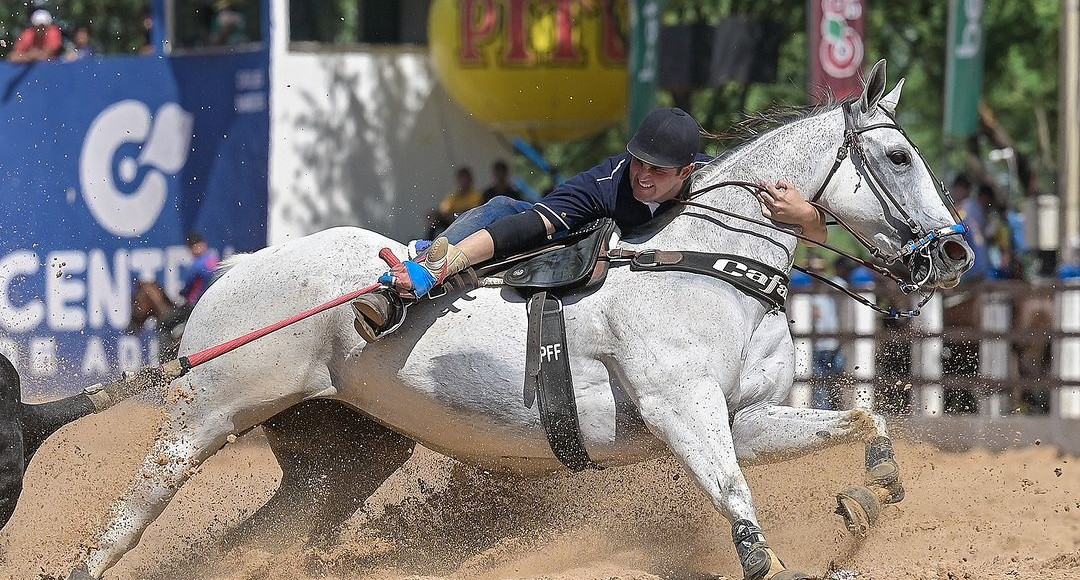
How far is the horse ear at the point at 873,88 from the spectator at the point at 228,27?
28.7 feet

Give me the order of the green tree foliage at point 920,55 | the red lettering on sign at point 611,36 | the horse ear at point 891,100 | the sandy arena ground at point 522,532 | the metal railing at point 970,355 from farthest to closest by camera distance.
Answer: the green tree foliage at point 920,55, the red lettering on sign at point 611,36, the metal railing at point 970,355, the sandy arena ground at point 522,532, the horse ear at point 891,100

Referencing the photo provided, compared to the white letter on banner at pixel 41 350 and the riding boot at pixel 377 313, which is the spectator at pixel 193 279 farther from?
the riding boot at pixel 377 313

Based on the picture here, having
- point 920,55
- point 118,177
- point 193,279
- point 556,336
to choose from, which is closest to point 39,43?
point 118,177

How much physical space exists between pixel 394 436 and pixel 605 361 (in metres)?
1.28

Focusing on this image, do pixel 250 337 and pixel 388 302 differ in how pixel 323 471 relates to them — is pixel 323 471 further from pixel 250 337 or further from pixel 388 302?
pixel 388 302

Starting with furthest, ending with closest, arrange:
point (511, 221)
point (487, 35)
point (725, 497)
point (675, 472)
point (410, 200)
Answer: point (410, 200) → point (487, 35) → point (675, 472) → point (511, 221) → point (725, 497)

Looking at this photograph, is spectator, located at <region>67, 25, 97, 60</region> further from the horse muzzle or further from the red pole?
the horse muzzle

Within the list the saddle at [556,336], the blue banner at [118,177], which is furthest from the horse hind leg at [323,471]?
the blue banner at [118,177]

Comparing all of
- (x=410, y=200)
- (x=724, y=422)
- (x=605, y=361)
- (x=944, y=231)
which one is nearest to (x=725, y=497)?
→ (x=724, y=422)

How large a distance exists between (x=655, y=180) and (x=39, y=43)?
9701mm

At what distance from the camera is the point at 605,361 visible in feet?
16.1

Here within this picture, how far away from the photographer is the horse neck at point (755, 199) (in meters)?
4.95

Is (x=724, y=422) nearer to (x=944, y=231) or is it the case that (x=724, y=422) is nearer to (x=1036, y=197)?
(x=944, y=231)

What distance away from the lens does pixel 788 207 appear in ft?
16.2
